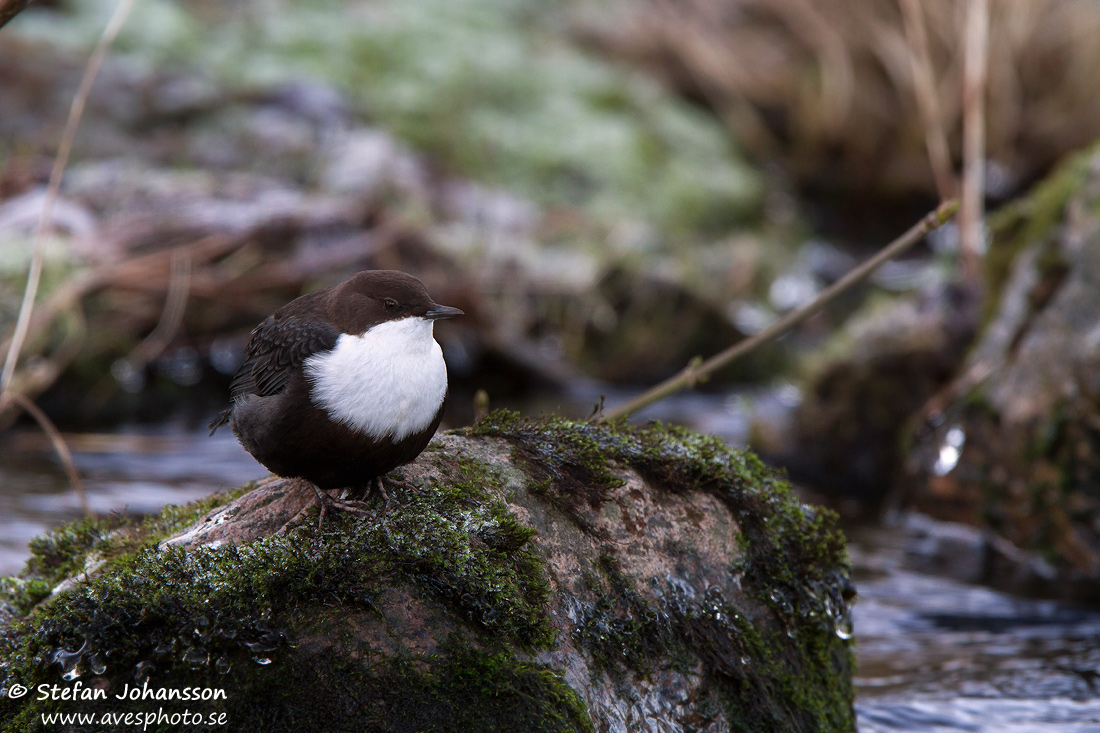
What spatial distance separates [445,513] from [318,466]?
35 cm

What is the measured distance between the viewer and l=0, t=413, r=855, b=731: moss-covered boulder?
237 cm

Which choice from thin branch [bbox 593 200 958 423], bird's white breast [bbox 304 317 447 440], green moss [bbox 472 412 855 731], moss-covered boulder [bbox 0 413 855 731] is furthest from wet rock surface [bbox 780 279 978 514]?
bird's white breast [bbox 304 317 447 440]

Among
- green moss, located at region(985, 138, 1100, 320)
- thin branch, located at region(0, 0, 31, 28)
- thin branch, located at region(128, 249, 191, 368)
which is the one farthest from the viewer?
thin branch, located at region(128, 249, 191, 368)

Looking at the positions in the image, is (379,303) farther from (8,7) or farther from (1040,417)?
(1040,417)

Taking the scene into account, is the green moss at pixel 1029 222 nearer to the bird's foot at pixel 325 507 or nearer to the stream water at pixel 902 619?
the stream water at pixel 902 619

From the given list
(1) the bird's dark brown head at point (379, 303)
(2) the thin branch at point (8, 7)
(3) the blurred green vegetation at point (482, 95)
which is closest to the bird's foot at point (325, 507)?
(1) the bird's dark brown head at point (379, 303)

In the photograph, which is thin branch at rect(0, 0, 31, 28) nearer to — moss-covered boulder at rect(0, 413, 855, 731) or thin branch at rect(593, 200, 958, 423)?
moss-covered boulder at rect(0, 413, 855, 731)

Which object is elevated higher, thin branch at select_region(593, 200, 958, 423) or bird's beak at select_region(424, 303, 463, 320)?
thin branch at select_region(593, 200, 958, 423)

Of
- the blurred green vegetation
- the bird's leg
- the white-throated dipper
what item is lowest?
the bird's leg

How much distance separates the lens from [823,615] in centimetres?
309

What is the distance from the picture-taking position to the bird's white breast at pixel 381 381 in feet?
8.30

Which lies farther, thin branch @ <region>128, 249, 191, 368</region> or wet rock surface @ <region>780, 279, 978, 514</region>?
thin branch @ <region>128, 249, 191, 368</region>

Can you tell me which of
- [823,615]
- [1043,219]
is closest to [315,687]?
[823,615]

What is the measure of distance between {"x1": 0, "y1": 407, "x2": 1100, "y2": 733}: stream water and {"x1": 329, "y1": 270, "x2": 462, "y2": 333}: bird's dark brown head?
116cm
